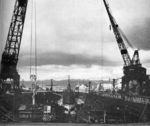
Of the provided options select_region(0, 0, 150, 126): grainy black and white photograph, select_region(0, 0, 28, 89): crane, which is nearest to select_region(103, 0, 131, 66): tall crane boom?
→ select_region(0, 0, 150, 126): grainy black and white photograph

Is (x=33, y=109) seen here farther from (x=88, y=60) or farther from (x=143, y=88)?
(x=143, y=88)

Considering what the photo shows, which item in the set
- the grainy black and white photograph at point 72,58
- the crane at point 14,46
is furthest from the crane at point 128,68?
the crane at point 14,46

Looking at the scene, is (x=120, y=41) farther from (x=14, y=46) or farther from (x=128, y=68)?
(x=14, y=46)

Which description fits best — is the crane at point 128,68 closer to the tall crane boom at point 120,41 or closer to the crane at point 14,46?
the tall crane boom at point 120,41

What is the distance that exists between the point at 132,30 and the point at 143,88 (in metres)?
1.92

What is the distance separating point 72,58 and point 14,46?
1974 mm

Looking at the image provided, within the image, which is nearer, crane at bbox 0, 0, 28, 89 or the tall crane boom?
the tall crane boom

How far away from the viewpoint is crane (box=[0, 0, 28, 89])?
18.9 feet

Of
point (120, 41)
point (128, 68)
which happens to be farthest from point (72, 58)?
point (128, 68)

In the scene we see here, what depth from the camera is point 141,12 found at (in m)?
5.79

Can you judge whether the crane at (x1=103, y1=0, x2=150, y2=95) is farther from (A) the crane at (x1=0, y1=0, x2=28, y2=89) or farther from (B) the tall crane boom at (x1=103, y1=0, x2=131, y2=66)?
(A) the crane at (x1=0, y1=0, x2=28, y2=89)

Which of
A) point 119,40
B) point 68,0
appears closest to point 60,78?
point 119,40

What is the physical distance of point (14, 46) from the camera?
590 centimetres

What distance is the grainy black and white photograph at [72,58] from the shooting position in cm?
571
